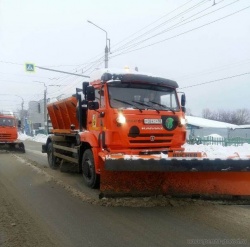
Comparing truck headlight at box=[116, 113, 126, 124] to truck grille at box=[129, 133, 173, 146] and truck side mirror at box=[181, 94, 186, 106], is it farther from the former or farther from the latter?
truck side mirror at box=[181, 94, 186, 106]

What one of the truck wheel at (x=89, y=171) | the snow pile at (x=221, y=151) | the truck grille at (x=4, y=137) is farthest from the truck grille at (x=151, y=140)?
the truck grille at (x=4, y=137)

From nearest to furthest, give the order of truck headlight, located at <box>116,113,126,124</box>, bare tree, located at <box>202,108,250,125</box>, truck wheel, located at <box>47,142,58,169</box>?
truck headlight, located at <box>116,113,126,124</box>
truck wheel, located at <box>47,142,58,169</box>
bare tree, located at <box>202,108,250,125</box>

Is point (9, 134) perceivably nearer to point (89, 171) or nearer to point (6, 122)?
point (6, 122)

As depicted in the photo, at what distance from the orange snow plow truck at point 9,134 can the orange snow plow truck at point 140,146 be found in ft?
37.0

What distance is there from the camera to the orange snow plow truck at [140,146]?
618 centimetres

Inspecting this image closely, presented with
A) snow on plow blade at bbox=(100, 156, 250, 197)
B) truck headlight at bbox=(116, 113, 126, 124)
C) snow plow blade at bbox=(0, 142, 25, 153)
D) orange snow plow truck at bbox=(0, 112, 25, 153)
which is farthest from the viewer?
orange snow plow truck at bbox=(0, 112, 25, 153)

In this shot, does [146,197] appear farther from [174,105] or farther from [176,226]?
[174,105]

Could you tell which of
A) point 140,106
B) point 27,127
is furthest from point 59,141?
point 27,127

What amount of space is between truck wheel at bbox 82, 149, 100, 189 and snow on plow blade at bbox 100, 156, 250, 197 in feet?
3.87

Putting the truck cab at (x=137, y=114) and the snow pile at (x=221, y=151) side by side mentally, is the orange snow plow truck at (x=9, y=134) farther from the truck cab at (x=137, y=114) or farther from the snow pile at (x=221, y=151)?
the truck cab at (x=137, y=114)

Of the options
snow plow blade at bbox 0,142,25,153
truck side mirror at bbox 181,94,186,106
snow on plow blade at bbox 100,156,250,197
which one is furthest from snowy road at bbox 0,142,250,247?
snow plow blade at bbox 0,142,25,153

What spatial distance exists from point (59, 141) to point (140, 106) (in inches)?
173

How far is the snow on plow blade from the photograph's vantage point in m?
6.12

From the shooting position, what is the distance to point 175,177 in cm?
659
